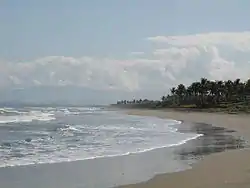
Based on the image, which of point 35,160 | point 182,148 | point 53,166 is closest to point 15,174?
point 53,166

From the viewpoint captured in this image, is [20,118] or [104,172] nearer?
[104,172]

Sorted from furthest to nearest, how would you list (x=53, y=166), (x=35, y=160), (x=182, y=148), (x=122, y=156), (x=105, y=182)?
(x=182, y=148) → (x=122, y=156) → (x=35, y=160) → (x=53, y=166) → (x=105, y=182)

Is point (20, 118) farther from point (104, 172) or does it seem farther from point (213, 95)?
point (213, 95)

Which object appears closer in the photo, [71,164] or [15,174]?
[15,174]

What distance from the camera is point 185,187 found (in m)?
10.3

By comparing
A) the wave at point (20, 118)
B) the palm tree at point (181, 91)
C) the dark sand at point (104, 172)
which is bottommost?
the dark sand at point (104, 172)

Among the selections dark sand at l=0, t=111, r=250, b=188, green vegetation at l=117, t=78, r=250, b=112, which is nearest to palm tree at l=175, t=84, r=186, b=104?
green vegetation at l=117, t=78, r=250, b=112

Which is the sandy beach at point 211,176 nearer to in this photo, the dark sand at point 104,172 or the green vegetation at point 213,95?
the dark sand at point 104,172

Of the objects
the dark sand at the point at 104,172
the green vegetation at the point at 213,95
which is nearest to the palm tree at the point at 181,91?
the green vegetation at the point at 213,95

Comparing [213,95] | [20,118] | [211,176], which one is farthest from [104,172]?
[213,95]

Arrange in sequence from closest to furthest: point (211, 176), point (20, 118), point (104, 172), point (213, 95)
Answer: point (211, 176)
point (104, 172)
point (20, 118)
point (213, 95)

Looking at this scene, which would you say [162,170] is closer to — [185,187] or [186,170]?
[186,170]

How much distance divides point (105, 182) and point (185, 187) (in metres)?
2.08

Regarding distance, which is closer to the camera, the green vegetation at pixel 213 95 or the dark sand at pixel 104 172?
the dark sand at pixel 104 172
